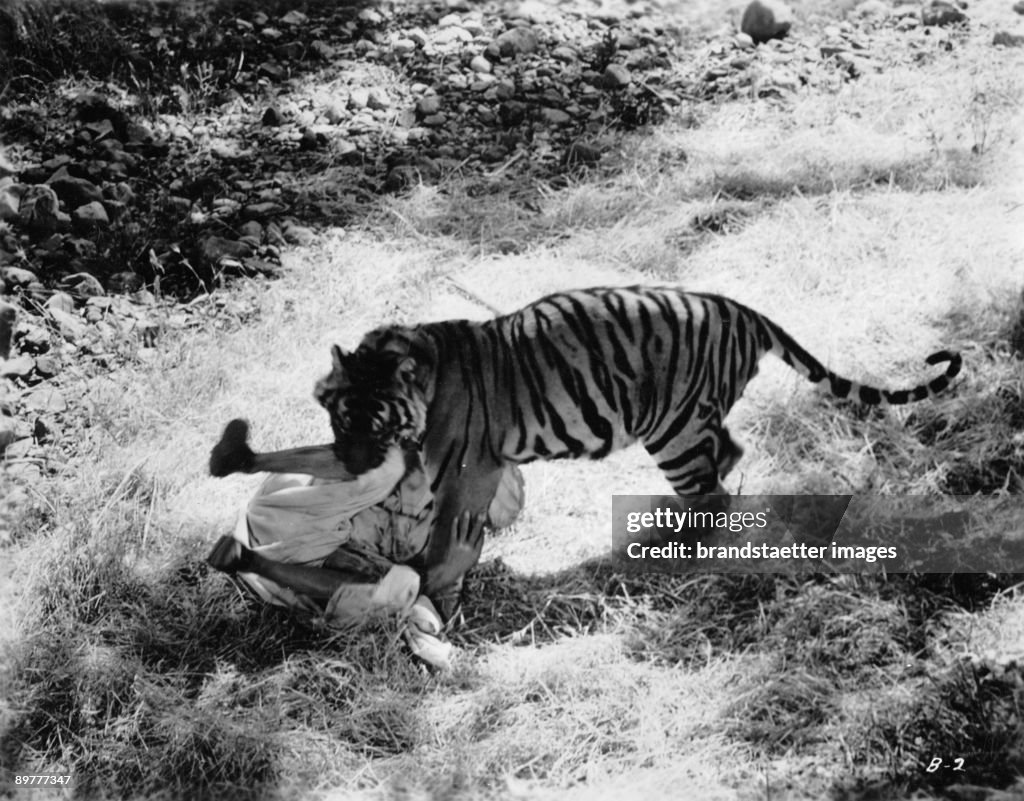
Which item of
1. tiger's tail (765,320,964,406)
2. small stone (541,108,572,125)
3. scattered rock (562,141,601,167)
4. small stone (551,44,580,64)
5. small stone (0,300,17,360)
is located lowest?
small stone (0,300,17,360)

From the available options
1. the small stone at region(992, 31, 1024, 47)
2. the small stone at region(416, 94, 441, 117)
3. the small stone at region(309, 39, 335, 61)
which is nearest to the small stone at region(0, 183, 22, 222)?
the small stone at region(309, 39, 335, 61)

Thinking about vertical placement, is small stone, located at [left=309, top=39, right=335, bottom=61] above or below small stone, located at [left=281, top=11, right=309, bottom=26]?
below

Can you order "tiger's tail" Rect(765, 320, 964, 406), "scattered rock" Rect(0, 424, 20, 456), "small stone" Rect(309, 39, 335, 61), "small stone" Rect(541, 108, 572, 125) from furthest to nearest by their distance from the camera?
"small stone" Rect(309, 39, 335, 61), "small stone" Rect(541, 108, 572, 125), "scattered rock" Rect(0, 424, 20, 456), "tiger's tail" Rect(765, 320, 964, 406)

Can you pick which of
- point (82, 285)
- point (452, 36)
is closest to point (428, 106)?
point (452, 36)

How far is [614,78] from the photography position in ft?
17.1

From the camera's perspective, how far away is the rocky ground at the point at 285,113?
15.4 feet

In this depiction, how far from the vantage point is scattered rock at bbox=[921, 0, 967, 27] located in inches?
216

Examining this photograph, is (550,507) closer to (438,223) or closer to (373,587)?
(373,587)

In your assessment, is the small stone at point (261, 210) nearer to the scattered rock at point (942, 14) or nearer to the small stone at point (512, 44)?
the small stone at point (512, 44)

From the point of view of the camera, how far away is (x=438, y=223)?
473 centimetres

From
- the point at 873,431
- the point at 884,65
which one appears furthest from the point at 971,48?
the point at 873,431

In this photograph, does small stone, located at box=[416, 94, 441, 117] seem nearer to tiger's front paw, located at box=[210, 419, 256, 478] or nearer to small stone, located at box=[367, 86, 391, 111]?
small stone, located at box=[367, 86, 391, 111]

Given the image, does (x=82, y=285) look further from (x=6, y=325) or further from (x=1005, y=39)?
(x=1005, y=39)

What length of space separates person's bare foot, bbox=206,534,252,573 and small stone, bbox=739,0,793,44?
3582mm
